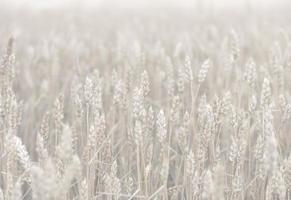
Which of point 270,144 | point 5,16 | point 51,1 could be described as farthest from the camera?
point 51,1

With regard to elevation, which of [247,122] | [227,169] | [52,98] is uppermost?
[52,98]

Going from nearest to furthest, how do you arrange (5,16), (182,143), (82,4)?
(182,143), (5,16), (82,4)

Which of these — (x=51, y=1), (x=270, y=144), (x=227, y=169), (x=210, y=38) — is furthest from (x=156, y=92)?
(x=51, y=1)

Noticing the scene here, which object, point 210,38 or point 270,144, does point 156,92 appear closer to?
point 210,38

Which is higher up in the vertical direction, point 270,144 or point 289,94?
point 289,94

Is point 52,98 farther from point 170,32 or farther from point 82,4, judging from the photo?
point 82,4

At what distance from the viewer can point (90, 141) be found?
1.31 meters

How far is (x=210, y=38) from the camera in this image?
3.38m

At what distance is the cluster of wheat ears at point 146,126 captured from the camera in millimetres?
1260

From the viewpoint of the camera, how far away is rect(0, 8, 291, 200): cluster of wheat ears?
126 centimetres

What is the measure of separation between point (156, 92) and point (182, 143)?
92cm

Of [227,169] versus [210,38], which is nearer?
[227,169]

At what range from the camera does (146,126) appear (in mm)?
1479

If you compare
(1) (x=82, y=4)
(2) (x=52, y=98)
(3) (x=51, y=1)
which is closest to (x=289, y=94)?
(2) (x=52, y=98)
